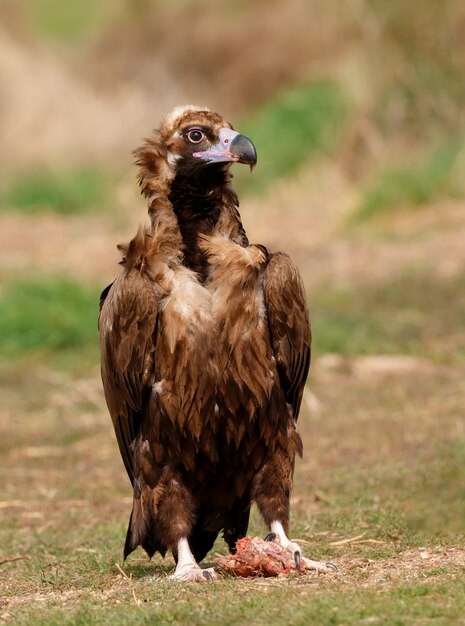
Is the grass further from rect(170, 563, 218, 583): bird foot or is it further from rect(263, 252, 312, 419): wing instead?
rect(263, 252, 312, 419): wing

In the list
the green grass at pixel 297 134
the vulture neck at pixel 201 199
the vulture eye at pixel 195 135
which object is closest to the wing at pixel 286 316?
the vulture neck at pixel 201 199

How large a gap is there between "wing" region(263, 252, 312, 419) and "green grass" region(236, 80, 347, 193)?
14891 millimetres

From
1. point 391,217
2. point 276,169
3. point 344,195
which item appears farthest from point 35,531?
point 276,169

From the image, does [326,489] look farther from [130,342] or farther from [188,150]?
[188,150]

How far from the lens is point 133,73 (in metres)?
31.7

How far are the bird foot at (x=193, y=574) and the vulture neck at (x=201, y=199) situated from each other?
5.01 ft

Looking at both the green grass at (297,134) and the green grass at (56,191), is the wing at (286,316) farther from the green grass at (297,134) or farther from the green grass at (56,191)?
the green grass at (56,191)

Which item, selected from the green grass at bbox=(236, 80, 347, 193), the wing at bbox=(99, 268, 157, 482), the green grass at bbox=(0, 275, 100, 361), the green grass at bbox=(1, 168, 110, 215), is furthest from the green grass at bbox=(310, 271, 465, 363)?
the green grass at bbox=(1, 168, 110, 215)

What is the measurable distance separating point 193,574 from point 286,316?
1.24 metres

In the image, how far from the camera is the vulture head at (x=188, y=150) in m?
6.57

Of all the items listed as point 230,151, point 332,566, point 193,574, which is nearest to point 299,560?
point 332,566

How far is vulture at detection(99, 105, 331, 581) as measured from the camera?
20.4 feet

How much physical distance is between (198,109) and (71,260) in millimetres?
12492

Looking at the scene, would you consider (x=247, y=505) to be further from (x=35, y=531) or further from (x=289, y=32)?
(x=289, y=32)
